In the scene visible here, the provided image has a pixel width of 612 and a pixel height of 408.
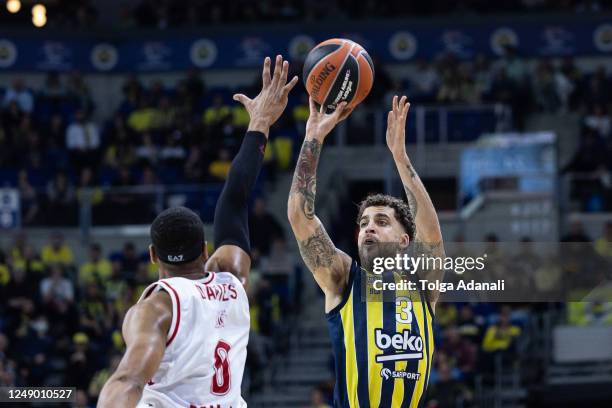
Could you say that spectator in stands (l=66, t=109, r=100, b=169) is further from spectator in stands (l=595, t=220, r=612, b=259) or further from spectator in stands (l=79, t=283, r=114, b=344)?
spectator in stands (l=595, t=220, r=612, b=259)

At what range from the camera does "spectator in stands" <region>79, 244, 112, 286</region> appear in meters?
19.6

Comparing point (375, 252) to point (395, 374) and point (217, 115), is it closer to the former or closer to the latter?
Result: point (395, 374)

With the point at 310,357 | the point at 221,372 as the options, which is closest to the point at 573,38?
the point at 310,357

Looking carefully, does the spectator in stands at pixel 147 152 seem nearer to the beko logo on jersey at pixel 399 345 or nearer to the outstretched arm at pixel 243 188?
the beko logo on jersey at pixel 399 345

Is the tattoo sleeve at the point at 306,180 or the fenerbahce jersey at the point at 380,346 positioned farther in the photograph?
the tattoo sleeve at the point at 306,180

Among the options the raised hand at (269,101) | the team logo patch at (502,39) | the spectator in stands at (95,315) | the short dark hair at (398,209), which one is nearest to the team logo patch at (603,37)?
the team logo patch at (502,39)

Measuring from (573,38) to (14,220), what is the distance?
41.1 feet

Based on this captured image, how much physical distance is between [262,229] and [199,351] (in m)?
14.6

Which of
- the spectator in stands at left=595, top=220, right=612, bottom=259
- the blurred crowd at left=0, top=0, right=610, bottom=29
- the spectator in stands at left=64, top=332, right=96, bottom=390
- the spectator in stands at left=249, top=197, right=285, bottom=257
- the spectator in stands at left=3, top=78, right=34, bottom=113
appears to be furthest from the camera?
the blurred crowd at left=0, top=0, right=610, bottom=29

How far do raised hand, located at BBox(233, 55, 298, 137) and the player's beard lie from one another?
3.60 feet

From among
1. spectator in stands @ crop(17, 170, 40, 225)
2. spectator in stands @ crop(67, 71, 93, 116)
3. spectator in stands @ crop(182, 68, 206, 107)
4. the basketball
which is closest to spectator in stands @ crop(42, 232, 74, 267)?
spectator in stands @ crop(17, 170, 40, 225)

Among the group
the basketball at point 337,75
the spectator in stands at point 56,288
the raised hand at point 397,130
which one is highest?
the basketball at point 337,75

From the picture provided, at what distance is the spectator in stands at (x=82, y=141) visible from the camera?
23.6 metres

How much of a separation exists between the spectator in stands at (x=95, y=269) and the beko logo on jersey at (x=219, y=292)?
14.1 m
